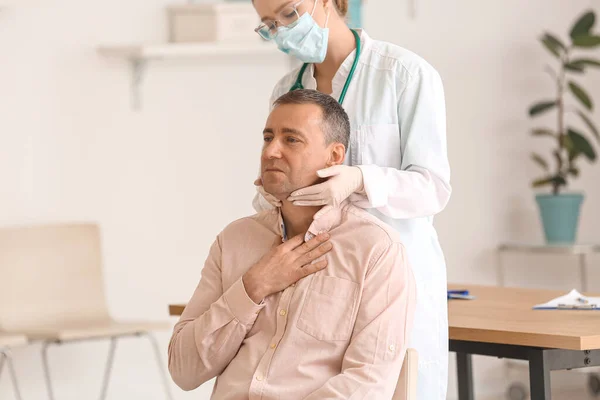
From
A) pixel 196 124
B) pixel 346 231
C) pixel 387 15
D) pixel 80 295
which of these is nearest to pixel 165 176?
pixel 196 124

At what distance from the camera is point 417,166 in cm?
188

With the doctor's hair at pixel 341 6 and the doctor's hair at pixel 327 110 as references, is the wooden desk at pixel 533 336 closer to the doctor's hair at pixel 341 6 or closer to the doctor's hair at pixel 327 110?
the doctor's hair at pixel 327 110

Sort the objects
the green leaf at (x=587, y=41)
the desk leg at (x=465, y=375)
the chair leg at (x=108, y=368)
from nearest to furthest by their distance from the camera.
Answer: the desk leg at (x=465, y=375)
the chair leg at (x=108, y=368)
the green leaf at (x=587, y=41)

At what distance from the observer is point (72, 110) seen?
3.89 metres

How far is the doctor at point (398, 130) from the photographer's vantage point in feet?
6.12

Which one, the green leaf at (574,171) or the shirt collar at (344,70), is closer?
the shirt collar at (344,70)

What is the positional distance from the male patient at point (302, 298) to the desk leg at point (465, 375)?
1098mm

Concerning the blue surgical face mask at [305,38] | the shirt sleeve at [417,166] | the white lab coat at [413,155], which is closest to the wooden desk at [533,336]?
the white lab coat at [413,155]

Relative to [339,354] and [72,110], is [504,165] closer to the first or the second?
[72,110]

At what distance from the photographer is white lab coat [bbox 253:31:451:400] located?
1.87 m

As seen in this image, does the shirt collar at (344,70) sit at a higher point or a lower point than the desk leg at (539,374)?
A: higher

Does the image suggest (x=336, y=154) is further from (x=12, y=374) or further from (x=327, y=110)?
(x=12, y=374)

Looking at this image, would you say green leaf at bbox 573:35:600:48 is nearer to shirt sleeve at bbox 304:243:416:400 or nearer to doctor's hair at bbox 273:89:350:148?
doctor's hair at bbox 273:89:350:148

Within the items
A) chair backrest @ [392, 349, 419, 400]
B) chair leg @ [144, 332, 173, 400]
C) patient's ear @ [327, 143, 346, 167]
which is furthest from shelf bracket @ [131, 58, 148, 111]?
chair backrest @ [392, 349, 419, 400]
